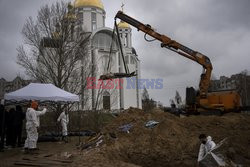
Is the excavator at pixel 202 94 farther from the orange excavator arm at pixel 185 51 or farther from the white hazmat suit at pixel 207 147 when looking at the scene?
the white hazmat suit at pixel 207 147

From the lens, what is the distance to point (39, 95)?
36.6 feet

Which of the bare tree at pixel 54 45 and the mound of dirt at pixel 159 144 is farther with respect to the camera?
the bare tree at pixel 54 45

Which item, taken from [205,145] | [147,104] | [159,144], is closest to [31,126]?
[159,144]

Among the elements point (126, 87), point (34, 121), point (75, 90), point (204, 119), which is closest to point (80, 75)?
point (75, 90)

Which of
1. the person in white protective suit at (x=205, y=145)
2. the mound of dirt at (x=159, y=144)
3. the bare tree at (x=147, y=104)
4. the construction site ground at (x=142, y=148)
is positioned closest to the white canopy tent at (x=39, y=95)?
the construction site ground at (x=142, y=148)

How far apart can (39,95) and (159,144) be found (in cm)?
543

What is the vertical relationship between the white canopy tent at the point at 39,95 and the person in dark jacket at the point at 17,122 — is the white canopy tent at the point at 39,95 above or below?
above

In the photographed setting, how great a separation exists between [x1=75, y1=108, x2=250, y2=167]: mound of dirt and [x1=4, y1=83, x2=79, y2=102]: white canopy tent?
2.41 metres

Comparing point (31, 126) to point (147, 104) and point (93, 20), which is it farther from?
point (147, 104)

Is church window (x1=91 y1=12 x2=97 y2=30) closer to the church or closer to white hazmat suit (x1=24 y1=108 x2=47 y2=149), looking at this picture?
the church

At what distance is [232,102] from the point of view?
56.4 feet

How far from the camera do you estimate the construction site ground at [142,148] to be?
8031 mm

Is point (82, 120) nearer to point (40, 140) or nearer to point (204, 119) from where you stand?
point (40, 140)

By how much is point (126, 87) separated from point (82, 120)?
23173 millimetres
